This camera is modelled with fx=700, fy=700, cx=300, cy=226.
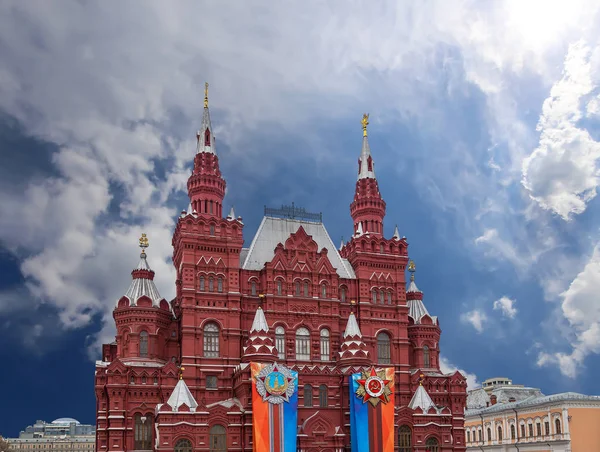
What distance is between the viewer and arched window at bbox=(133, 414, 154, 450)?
58.6m

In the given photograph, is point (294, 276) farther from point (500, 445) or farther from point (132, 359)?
point (500, 445)

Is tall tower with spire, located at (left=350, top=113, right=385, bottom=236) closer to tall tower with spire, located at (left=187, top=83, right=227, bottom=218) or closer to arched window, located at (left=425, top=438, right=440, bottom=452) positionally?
tall tower with spire, located at (left=187, top=83, right=227, bottom=218)

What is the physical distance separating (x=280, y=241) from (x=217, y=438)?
819 inches

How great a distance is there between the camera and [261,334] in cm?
6091

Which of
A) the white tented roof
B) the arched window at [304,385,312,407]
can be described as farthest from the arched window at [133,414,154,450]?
the white tented roof

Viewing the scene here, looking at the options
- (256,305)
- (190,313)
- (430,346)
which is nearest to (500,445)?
(430,346)

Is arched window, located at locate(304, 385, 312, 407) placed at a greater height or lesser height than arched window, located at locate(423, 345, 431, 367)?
lesser

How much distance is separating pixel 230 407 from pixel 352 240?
22.3 m

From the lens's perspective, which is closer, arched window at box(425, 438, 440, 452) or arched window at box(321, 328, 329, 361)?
arched window at box(425, 438, 440, 452)

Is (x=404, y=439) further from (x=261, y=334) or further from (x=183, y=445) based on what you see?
(x=183, y=445)

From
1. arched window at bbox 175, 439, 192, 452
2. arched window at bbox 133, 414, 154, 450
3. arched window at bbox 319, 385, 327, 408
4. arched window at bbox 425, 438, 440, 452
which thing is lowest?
arched window at bbox 425, 438, 440, 452

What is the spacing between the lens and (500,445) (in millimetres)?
88125

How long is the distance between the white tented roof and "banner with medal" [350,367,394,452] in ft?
39.0

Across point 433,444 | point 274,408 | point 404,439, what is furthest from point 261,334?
point 433,444
